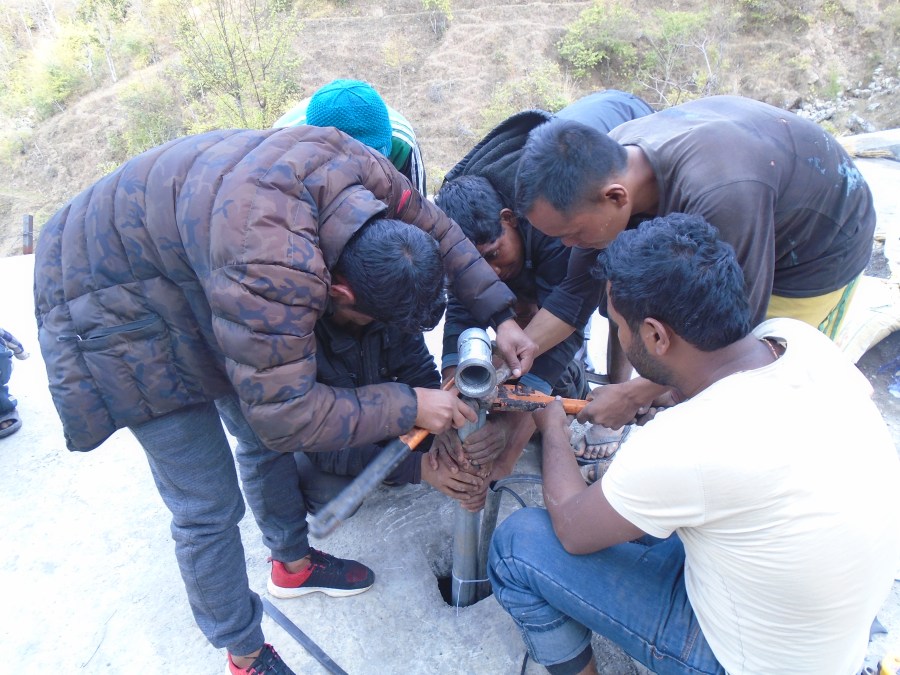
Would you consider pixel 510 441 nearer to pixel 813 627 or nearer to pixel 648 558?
pixel 648 558

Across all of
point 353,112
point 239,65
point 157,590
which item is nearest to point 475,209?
point 353,112

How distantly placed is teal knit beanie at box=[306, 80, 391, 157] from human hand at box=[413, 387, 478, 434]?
153cm

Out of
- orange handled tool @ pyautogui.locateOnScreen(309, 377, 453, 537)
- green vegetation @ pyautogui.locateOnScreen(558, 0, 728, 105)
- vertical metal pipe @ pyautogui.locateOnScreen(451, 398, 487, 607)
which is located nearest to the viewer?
orange handled tool @ pyautogui.locateOnScreen(309, 377, 453, 537)

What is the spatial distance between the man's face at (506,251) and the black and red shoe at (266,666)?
6.22ft

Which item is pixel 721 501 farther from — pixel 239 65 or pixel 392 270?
pixel 239 65

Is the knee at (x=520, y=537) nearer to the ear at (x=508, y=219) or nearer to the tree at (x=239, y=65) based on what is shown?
the ear at (x=508, y=219)

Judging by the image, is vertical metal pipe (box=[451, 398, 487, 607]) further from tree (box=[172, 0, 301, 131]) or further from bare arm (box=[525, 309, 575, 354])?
tree (box=[172, 0, 301, 131])

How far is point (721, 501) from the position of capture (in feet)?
4.84

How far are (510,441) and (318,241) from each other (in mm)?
1328

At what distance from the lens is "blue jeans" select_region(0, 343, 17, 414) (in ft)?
12.6

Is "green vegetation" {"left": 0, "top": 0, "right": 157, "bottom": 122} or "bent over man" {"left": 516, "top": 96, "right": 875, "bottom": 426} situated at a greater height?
"bent over man" {"left": 516, "top": 96, "right": 875, "bottom": 426}

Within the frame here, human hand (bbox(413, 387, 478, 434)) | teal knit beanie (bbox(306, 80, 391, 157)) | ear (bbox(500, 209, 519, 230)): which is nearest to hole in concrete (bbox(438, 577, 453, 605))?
human hand (bbox(413, 387, 478, 434))

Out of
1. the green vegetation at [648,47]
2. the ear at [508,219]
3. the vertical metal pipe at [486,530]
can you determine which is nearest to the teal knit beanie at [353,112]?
the ear at [508,219]

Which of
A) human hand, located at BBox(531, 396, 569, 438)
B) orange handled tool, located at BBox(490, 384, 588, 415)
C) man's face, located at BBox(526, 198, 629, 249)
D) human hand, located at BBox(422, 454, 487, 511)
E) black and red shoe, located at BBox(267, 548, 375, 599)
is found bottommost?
black and red shoe, located at BBox(267, 548, 375, 599)
